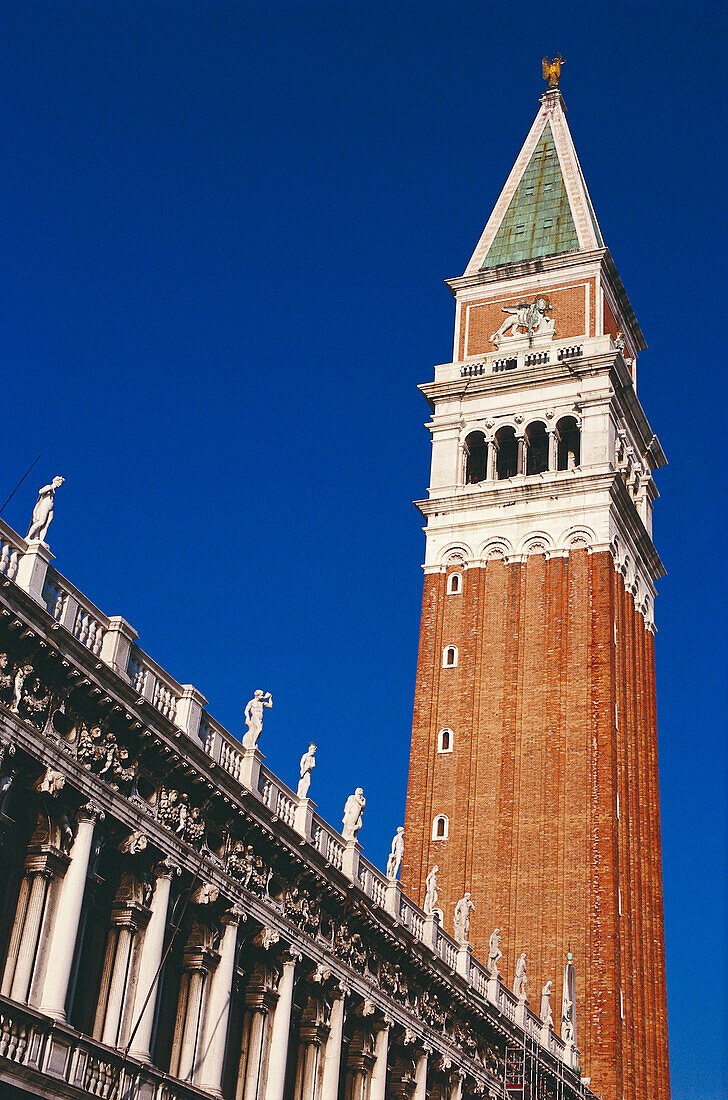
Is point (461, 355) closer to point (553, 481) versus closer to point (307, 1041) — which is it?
point (553, 481)

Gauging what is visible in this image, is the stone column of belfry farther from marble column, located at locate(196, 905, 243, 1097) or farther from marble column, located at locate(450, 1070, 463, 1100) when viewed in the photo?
marble column, located at locate(450, 1070, 463, 1100)

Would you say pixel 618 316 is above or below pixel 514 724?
above

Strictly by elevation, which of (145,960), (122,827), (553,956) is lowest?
(145,960)

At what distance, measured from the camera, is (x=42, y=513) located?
24.8 metres

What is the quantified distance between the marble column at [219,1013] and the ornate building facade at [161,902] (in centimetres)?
3

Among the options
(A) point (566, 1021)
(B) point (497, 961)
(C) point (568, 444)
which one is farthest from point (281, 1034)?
(C) point (568, 444)

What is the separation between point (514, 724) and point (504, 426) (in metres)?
14.3

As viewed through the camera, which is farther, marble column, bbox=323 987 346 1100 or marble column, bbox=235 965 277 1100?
marble column, bbox=323 987 346 1100

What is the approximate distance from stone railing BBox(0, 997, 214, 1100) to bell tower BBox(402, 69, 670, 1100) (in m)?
30.9

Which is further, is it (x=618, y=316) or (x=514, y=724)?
(x=618, y=316)

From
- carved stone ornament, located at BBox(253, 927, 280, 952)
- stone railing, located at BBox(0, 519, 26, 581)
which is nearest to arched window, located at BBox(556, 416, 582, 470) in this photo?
carved stone ornament, located at BBox(253, 927, 280, 952)

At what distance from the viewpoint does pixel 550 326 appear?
222 ft

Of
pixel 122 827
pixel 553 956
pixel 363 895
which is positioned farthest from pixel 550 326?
pixel 122 827

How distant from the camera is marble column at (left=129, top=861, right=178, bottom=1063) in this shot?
24609mm
